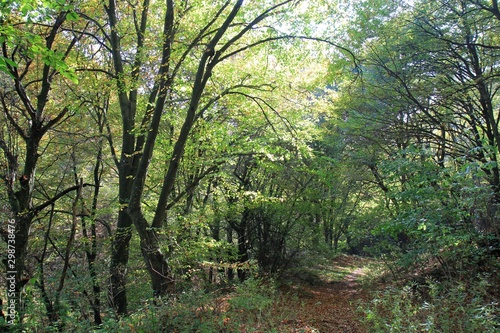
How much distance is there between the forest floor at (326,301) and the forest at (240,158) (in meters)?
0.09

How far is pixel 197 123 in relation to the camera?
8.59 meters

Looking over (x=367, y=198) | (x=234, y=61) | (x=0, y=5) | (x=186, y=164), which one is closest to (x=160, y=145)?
(x=186, y=164)

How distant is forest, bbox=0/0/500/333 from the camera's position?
5.51 metres

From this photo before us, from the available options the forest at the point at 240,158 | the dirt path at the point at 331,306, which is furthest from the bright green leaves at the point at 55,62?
the dirt path at the point at 331,306

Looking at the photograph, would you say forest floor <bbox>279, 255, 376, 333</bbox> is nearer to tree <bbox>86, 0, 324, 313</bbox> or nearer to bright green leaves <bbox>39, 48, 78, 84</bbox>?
tree <bbox>86, 0, 324, 313</bbox>

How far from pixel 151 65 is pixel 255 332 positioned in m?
5.68

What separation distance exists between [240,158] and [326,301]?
546 centimetres

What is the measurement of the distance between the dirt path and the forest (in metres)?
0.08

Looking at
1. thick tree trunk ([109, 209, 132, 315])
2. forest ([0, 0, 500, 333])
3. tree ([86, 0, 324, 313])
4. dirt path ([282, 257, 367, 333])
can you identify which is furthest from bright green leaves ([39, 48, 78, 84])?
dirt path ([282, 257, 367, 333])

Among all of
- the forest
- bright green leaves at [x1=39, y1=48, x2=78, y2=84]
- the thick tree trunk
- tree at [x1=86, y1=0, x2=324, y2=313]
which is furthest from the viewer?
the thick tree trunk

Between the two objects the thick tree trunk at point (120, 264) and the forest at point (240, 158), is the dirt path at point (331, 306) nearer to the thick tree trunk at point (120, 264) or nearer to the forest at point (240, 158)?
the forest at point (240, 158)

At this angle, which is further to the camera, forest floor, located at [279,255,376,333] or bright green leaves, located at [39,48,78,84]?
forest floor, located at [279,255,376,333]

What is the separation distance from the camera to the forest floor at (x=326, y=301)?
6331 mm

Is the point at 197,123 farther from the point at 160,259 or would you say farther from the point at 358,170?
the point at 358,170
